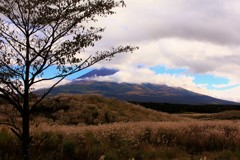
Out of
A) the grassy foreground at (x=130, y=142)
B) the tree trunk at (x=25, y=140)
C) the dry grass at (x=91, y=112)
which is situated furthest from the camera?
the dry grass at (x=91, y=112)

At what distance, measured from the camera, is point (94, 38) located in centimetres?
1040

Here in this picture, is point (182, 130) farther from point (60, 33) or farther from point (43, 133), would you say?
point (60, 33)

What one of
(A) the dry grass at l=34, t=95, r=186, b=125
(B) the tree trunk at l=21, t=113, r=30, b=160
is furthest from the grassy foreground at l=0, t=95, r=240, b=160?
(A) the dry grass at l=34, t=95, r=186, b=125

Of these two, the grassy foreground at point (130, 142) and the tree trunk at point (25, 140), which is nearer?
the tree trunk at point (25, 140)

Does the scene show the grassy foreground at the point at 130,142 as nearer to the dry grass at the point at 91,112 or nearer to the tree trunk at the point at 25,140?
the tree trunk at the point at 25,140

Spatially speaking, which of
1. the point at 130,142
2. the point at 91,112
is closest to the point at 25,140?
the point at 130,142

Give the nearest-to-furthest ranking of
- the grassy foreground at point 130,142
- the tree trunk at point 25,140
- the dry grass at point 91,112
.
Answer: the tree trunk at point 25,140, the grassy foreground at point 130,142, the dry grass at point 91,112


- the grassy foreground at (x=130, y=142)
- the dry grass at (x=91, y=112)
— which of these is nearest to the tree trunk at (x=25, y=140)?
the grassy foreground at (x=130, y=142)

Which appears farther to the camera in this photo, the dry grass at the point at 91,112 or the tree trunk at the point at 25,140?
the dry grass at the point at 91,112

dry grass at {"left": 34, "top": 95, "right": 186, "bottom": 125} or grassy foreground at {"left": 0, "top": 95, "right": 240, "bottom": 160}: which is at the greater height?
dry grass at {"left": 34, "top": 95, "right": 186, "bottom": 125}

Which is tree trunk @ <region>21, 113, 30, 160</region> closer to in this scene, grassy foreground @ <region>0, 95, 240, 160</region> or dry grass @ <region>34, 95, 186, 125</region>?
grassy foreground @ <region>0, 95, 240, 160</region>

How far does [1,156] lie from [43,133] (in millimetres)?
2917

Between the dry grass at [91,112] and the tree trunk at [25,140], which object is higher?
the dry grass at [91,112]

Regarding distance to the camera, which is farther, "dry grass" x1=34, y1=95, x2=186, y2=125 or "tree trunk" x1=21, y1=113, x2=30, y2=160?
"dry grass" x1=34, y1=95, x2=186, y2=125
